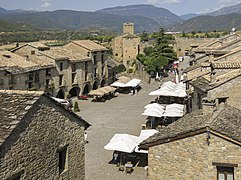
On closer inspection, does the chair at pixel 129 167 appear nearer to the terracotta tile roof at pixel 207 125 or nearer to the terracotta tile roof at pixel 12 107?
the terracotta tile roof at pixel 207 125

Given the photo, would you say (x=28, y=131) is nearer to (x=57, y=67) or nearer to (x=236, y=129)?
(x=236, y=129)

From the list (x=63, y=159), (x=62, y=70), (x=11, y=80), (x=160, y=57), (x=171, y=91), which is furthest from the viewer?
(x=160, y=57)

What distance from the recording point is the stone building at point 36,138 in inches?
420

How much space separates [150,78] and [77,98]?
1628cm

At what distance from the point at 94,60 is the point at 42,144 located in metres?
44.9

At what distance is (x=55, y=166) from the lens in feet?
42.8

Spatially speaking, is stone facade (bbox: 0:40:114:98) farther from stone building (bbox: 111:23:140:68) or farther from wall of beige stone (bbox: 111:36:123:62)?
wall of beige stone (bbox: 111:36:123:62)

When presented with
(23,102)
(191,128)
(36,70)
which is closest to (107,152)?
(191,128)

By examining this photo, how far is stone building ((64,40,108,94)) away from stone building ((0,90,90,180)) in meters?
40.5

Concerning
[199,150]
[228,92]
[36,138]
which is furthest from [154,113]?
[36,138]

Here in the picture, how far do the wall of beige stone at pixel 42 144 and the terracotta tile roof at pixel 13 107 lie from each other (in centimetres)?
20

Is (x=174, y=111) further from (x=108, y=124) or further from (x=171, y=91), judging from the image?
(x=171, y=91)

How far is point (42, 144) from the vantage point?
12.2 meters

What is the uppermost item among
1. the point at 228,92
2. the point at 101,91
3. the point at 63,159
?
the point at 228,92
